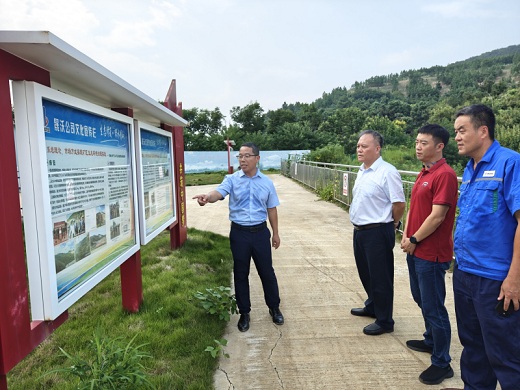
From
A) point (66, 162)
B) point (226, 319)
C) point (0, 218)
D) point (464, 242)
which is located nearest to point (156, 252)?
point (226, 319)

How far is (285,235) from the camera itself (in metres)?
7.22

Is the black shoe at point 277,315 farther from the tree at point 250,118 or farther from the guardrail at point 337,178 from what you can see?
the tree at point 250,118

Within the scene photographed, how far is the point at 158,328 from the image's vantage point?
3.23m

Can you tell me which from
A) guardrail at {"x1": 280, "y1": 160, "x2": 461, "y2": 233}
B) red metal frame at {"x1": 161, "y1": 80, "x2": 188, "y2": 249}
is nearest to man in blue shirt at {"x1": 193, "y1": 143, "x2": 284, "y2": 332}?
red metal frame at {"x1": 161, "y1": 80, "x2": 188, "y2": 249}

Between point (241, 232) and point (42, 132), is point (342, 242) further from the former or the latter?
point (42, 132)

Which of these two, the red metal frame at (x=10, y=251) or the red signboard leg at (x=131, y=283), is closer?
the red metal frame at (x=10, y=251)

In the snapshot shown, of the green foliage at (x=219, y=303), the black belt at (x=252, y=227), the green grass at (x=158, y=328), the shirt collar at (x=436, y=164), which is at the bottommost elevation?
the green grass at (x=158, y=328)

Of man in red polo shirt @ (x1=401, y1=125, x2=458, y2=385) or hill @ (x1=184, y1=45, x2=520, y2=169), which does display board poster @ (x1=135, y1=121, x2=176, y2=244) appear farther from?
hill @ (x1=184, y1=45, x2=520, y2=169)

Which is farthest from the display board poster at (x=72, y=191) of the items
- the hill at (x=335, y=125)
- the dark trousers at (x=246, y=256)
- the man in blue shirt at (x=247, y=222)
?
the hill at (x=335, y=125)

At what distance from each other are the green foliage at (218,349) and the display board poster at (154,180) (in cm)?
123

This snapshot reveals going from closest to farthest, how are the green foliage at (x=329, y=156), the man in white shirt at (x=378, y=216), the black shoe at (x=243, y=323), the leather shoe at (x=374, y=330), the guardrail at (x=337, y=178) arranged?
the man in white shirt at (x=378, y=216) < the leather shoe at (x=374, y=330) < the black shoe at (x=243, y=323) < the guardrail at (x=337, y=178) < the green foliage at (x=329, y=156)

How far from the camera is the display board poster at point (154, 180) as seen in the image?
11.7 ft

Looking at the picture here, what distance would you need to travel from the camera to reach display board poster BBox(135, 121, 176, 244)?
3.58 m

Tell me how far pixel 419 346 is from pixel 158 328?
7.00 feet
